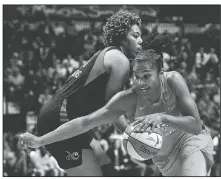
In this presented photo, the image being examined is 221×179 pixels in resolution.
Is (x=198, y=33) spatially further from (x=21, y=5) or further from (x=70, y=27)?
(x=21, y=5)

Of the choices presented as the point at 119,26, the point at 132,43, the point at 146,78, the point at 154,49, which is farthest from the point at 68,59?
the point at 146,78

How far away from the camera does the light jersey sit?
330 cm

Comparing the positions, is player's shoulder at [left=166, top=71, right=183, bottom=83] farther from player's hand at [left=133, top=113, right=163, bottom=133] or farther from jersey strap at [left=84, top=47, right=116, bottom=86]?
jersey strap at [left=84, top=47, right=116, bottom=86]

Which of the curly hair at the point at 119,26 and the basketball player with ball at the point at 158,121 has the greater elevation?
the curly hair at the point at 119,26

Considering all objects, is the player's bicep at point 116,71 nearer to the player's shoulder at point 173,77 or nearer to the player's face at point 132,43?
the player's face at point 132,43

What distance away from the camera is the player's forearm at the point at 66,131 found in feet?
11.2

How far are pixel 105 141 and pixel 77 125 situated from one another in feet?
17.1

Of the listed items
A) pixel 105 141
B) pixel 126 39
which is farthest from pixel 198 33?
pixel 126 39

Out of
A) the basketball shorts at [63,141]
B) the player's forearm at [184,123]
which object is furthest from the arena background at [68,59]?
the player's forearm at [184,123]

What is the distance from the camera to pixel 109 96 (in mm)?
3529

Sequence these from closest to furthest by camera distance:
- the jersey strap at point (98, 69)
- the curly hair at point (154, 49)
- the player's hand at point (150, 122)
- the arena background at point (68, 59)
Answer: the player's hand at point (150, 122) < the curly hair at point (154, 49) < the jersey strap at point (98, 69) < the arena background at point (68, 59)

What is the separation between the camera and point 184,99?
10.4 ft

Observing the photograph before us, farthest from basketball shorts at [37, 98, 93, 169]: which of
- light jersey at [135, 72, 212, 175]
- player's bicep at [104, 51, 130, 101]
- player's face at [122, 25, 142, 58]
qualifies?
player's face at [122, 25, 142, 58]

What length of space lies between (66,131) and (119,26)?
1.00m
